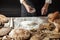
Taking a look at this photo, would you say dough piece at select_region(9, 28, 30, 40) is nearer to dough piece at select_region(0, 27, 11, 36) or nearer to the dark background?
dough piece at select_region(0, 27, 11, 36)

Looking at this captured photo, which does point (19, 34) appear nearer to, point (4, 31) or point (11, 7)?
point (4, 31)

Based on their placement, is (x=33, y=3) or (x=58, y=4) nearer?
(x=33, y=3)

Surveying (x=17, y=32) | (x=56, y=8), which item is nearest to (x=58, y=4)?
(x=56, y=8)

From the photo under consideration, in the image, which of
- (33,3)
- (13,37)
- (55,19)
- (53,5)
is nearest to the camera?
(13,37)

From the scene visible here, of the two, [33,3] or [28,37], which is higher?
[33,3]

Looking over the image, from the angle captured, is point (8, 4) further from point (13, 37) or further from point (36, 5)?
point (13, 37)

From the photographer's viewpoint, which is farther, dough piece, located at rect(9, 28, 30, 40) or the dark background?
the dark background

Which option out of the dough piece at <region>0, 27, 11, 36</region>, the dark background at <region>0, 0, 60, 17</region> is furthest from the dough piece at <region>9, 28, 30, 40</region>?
the dark background at <region>0, 0, 60, 17</region>

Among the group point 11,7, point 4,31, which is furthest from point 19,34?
point 11,7

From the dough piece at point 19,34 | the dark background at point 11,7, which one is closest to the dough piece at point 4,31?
the dough piece at point 19,34

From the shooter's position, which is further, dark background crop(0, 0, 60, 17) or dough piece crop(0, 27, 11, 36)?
dark background crop(0, 0, 60, 17)

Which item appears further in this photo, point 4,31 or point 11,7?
point 11,7
